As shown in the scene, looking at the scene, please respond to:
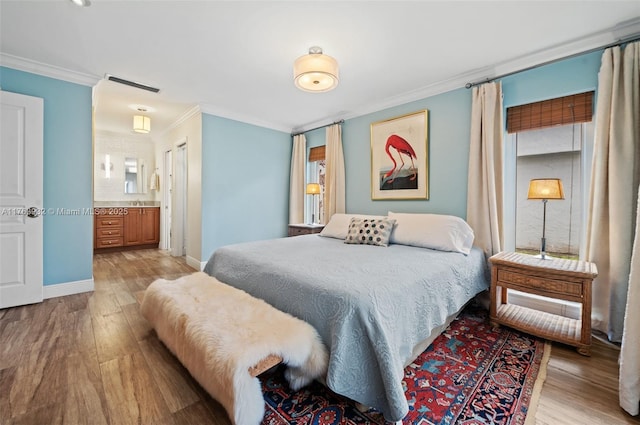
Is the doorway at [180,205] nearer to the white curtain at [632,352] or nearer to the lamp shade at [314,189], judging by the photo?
the lamp shade at [314,189]

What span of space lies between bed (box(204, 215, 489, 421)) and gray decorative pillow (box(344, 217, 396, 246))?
22 cm

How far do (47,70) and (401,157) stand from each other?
166 inches

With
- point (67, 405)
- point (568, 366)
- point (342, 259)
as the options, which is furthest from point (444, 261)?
point (67, 405)

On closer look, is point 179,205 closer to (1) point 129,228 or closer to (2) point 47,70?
(1) point 129,228

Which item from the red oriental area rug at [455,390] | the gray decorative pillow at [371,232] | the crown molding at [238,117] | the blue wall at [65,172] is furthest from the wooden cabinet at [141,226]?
the red oriental area rug at [455,390]

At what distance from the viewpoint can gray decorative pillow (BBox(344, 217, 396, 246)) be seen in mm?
2795

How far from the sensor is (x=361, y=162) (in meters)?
4.06

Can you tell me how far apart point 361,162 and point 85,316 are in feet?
12.2

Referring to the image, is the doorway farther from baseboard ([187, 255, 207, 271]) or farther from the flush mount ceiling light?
the flush mount ceiling light

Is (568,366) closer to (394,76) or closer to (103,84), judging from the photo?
(394,76)

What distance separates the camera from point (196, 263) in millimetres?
4172

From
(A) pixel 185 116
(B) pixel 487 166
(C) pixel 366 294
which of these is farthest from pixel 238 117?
(C) pixel 366 294

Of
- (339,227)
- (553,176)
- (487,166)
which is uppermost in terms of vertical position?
(487,166)

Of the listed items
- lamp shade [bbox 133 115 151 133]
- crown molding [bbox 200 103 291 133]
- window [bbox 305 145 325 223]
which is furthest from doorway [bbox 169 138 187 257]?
window [bbox 305 145 325 223]
